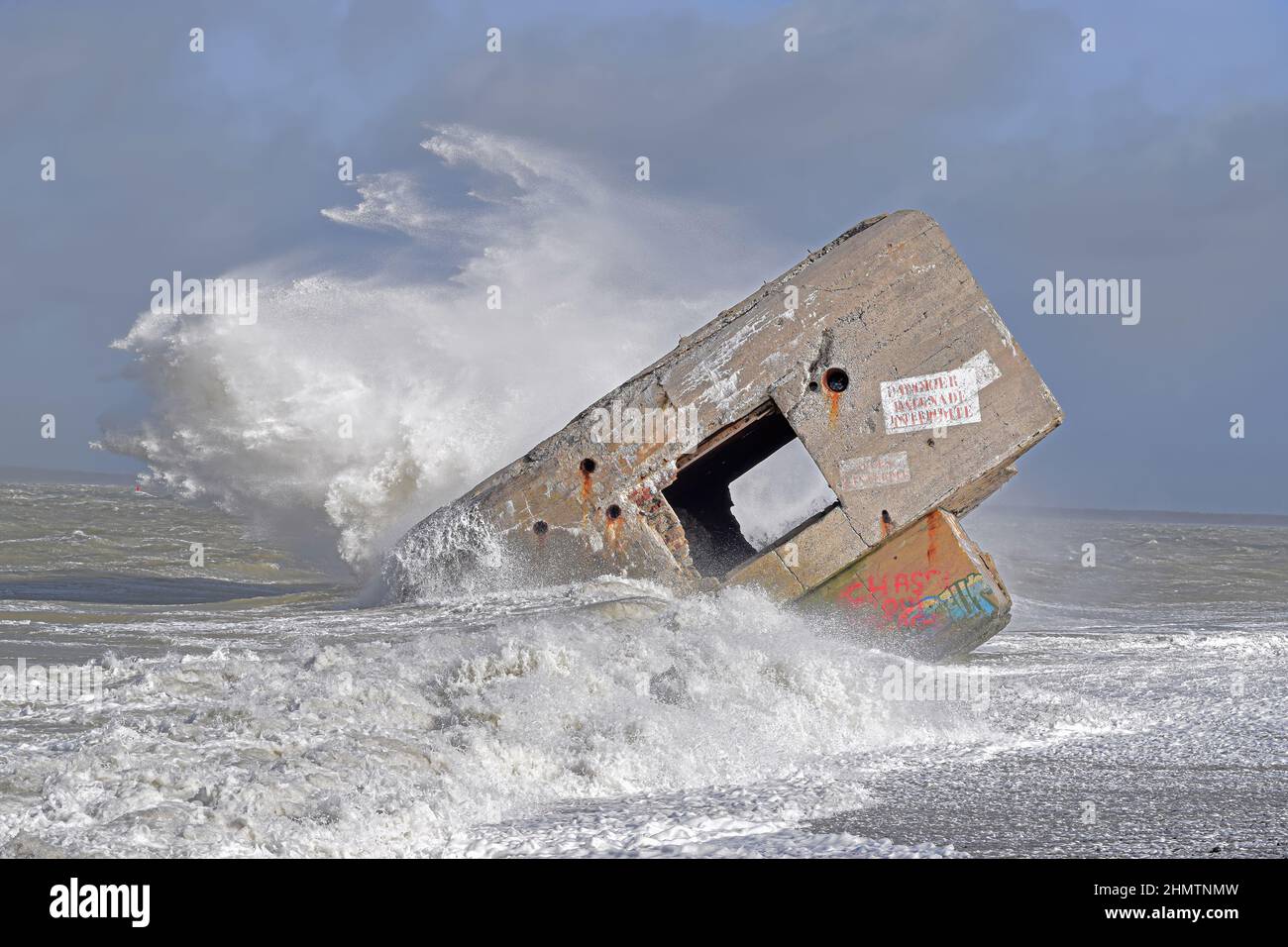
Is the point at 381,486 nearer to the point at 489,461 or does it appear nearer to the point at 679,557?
the point at 489,461

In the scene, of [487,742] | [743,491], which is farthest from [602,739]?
[743,491]

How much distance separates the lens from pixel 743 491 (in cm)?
1266

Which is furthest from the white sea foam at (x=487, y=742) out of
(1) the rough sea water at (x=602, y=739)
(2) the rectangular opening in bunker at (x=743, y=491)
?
(2) the rectangular opening in bunker at (x=743, y=491)

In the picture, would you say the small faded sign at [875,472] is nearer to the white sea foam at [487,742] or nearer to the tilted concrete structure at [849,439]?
the tilted concrete structure at [849,439]

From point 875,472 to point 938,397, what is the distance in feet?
2.00

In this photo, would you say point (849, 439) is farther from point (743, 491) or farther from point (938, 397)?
point (743, 491)

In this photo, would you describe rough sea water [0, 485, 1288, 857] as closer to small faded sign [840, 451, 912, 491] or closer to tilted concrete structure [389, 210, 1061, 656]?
tilted concrete structure [389, 210, 1061, 656]

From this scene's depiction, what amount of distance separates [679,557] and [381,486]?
3736 mm

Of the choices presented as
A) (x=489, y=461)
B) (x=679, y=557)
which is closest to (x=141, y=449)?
(x=489, y=461)

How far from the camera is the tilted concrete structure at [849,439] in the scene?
295 inches

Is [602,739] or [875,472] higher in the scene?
[875,472]

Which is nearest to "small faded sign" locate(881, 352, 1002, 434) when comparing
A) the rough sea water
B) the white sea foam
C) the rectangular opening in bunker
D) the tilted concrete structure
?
the tilted concrete structure
